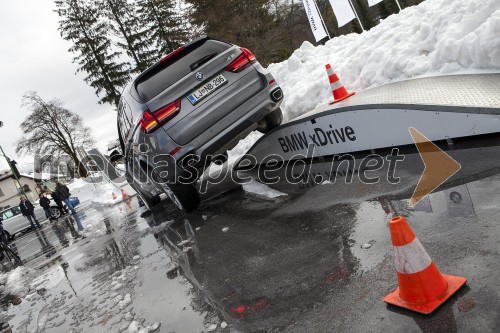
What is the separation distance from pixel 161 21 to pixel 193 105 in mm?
35205

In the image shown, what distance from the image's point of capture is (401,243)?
2.46 metres

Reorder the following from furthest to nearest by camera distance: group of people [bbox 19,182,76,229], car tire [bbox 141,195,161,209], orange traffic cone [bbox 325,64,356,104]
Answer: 1. group of people [bbox 19,182,76,229]
2. car tire [bbox 141,195,161,209]
3. orange traffic cone [bbox 325,64,356,104]

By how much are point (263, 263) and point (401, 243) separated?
1.69 metres

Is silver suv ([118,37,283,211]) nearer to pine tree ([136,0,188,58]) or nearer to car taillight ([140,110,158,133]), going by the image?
car taillight ([140,110,158,133])

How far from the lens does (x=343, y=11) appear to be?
18.5 meters

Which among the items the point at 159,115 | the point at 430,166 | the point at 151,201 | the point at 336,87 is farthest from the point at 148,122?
the point at 151,201

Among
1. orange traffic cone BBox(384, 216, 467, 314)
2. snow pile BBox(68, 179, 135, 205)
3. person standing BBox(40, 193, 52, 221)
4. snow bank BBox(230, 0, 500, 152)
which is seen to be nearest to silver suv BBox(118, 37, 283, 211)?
snow bank BBox(230, 0, 500, 152)

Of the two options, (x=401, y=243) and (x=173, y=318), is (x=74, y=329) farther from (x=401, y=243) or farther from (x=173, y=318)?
(x=401, y=243)

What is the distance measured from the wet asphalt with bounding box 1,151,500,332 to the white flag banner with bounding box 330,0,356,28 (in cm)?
1443

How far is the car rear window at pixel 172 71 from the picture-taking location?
5934 millimetres

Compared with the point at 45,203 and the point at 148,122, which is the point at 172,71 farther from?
the point at 45,203

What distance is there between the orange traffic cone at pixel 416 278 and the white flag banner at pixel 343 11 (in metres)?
17.5

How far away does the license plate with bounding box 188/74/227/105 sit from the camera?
589cm

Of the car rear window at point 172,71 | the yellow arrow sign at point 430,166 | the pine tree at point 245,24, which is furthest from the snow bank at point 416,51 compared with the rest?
the pine tree at point 245,24
